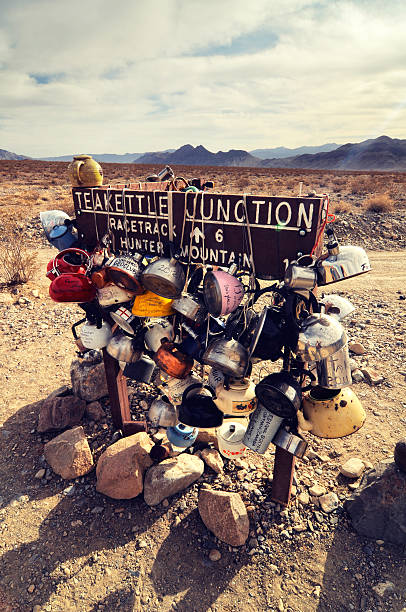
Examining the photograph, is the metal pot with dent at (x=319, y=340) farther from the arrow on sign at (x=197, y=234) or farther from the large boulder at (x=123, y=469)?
the large boulder at (x=123, y=469)

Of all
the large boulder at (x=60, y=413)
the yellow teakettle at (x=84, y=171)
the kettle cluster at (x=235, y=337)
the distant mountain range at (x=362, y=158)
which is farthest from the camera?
the distant mountain range at (x=362, y=158)

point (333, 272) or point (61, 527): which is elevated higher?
point (333, 272)

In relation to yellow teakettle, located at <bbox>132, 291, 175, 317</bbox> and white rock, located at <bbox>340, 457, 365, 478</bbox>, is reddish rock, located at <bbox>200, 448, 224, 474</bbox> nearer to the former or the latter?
white rock, located at <bbox>340, 457, 365, 478</bbox>

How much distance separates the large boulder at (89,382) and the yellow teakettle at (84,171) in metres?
1.98

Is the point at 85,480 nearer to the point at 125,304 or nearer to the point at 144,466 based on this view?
the point at 144,466

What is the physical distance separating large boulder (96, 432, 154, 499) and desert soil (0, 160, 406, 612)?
109 mm

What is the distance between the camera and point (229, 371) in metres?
1.98

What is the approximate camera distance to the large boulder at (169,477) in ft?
9.21

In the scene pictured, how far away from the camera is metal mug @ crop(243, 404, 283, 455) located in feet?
7.09

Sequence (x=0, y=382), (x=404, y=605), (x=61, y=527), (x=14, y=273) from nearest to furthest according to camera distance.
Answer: (x=404, y=605), (x=61, y=527), (x=0, y=382), (x=14, y=273)

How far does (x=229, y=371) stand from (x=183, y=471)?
138cm

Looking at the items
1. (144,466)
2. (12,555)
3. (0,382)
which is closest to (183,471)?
(144,466)

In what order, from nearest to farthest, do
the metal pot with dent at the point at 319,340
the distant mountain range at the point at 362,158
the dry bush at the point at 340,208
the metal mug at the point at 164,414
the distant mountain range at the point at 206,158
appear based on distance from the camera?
the metal pot with dent at the point at 319,340 → the metal mug at the point at 164,414 → the dry bush at the point at 340,208 → the distant mountain range at the point at 362,158 → the distant mountain range at the point at 206,158

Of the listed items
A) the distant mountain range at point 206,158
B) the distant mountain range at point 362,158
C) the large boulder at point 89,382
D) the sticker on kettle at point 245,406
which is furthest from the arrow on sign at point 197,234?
the distant mountain range at point 206,158
